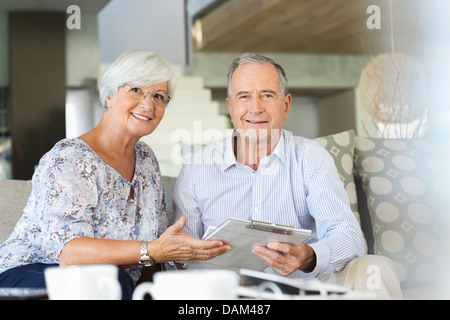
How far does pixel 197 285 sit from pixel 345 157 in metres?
1.47

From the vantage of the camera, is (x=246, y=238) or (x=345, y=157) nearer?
(x=246, y=238)

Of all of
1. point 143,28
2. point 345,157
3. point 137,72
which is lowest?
point 345,157

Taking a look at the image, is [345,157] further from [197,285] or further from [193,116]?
[193,116]

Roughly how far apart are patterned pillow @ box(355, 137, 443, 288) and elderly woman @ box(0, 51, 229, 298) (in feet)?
2.57

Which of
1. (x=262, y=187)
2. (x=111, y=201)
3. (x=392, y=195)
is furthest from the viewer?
(x=392, y=195)

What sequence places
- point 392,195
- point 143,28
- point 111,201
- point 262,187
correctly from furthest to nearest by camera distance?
point 143,28
point 392,195
point 262,187
point 111,201

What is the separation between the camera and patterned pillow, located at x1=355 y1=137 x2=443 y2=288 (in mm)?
1945

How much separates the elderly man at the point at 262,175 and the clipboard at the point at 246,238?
232mm

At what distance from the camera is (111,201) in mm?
1526

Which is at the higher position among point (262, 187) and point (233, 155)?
point (233, 155)

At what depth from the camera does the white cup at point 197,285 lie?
0.68 metres

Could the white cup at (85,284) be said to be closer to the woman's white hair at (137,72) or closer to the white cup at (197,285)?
the white cup at (197,285)

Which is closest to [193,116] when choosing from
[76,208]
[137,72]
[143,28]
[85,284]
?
[143,28]

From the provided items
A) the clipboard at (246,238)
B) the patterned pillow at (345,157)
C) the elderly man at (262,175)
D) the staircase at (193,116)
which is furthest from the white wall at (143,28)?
the clipboard at (246,238)
